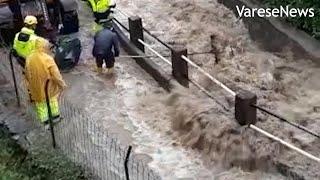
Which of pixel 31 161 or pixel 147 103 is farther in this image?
pixel 147 103

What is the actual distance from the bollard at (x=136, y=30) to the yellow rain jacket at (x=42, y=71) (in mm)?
3376

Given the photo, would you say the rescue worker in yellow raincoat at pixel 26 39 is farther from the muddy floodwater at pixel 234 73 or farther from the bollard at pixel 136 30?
the bollard at pixel 136 30

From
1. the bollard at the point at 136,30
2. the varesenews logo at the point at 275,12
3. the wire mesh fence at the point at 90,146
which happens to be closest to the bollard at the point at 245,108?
the wire mesh fence at the point at 90,146

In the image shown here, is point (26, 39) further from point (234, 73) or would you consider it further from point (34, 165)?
point (234, 73)

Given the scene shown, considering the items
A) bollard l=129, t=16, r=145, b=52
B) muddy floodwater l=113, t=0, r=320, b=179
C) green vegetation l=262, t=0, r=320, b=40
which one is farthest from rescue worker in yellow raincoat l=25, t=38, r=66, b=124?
green vegetation l=262, t=0, r=320, b=40

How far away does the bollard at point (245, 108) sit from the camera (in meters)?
10.3

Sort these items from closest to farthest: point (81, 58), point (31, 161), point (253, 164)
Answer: point (31, 161) → point (253, 164) → point (81, 58)

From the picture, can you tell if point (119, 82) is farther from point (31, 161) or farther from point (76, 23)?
point (31, 161)

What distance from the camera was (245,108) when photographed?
10.3 metres

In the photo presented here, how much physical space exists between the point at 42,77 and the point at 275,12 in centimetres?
571

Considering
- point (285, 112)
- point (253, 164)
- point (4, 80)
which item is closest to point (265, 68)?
point (285, 112)

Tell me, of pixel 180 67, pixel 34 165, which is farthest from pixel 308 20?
pixel 34 165

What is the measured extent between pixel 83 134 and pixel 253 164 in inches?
96.8

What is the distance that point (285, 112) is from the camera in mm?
11602
